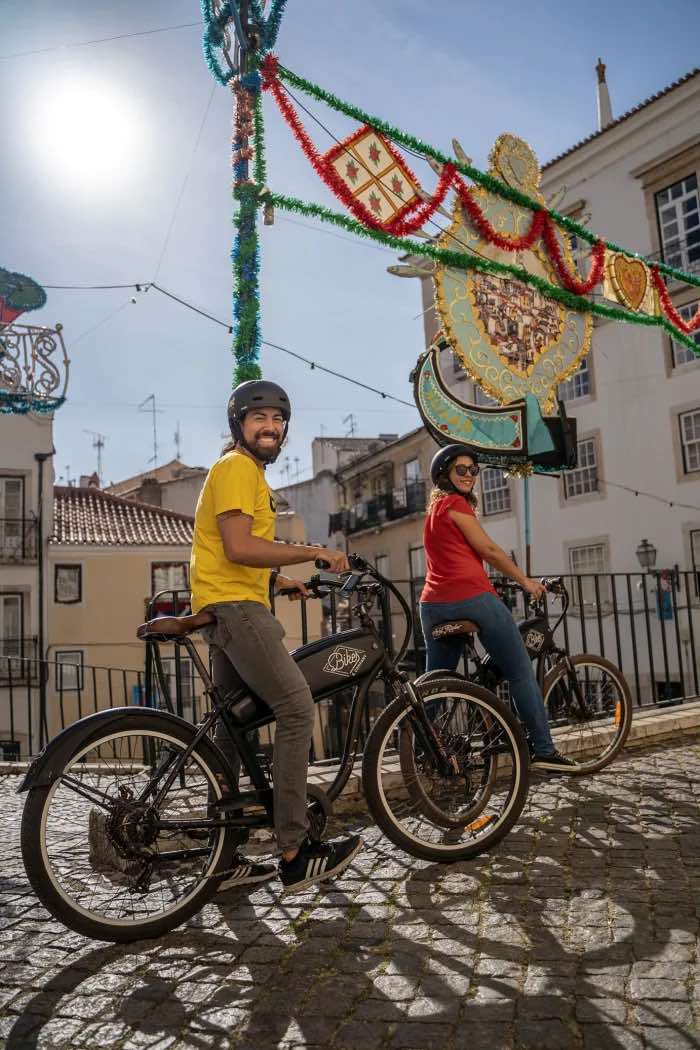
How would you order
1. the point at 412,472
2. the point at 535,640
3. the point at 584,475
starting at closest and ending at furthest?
the point at 535,640 → the point at 584,475 → the point at 412,472

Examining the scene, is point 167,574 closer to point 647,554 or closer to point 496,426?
point 647,554

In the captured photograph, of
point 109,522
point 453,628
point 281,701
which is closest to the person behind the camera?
point 281,701

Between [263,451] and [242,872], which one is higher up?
[263,451]

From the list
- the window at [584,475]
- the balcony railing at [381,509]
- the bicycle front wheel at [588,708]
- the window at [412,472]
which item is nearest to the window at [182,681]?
the bicycle front wheel at [588,708]

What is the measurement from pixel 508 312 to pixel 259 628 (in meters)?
5.30

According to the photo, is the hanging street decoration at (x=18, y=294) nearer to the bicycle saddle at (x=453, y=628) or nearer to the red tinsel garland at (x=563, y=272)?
the red tinsel garland at (x=563, y=272)

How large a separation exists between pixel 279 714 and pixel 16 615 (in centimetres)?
2393

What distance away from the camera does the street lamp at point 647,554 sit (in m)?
21.5

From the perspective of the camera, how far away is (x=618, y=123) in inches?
856

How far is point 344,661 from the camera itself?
3.48m

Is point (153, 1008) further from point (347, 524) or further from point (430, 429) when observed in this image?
point (347, 524)

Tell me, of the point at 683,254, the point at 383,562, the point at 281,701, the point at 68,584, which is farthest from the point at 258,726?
the point at 383,562

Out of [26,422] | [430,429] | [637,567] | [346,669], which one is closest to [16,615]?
[26,422]

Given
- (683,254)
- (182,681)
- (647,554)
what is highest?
(683,254)
